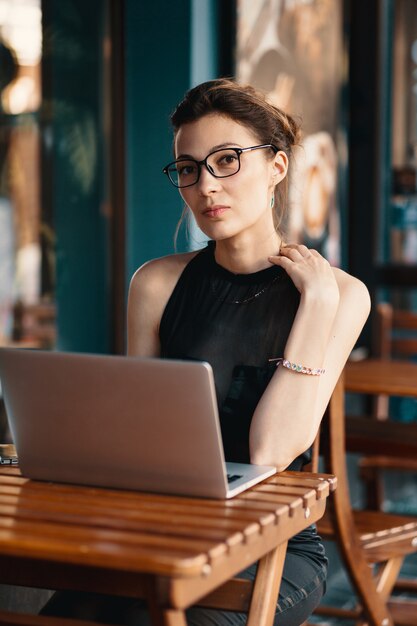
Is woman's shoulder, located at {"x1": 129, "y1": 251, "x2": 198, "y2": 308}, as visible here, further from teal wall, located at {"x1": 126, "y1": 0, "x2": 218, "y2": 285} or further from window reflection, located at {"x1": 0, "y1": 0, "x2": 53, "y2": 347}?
teal wall, located at {"x1": 126, "y1": 0, "x2": 218, "y2": 285}

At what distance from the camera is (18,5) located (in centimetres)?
345

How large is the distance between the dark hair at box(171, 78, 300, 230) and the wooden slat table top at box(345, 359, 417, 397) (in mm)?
1438

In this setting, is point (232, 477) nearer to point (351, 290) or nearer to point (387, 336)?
point (351, 290)

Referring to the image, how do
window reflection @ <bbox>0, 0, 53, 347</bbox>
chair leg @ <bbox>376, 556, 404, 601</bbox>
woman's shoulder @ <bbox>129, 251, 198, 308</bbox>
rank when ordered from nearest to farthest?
1. woman's shoulder @ <bbox>129, 251, 198, 308</bbox>
2. chair leg @ <bbox>376, 556, 404, 601</bbox>
3. window reflection @ <bbox>0, 0, 53, 347</bbox>

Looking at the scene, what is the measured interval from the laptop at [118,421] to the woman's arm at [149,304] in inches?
25.0

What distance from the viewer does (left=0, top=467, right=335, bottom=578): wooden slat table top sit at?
1332 mm

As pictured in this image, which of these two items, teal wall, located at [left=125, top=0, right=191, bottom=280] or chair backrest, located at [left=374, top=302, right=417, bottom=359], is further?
chair backrest, located at [left=374, top=302, right=417, bottom=359]

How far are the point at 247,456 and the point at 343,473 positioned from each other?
0.58 metres

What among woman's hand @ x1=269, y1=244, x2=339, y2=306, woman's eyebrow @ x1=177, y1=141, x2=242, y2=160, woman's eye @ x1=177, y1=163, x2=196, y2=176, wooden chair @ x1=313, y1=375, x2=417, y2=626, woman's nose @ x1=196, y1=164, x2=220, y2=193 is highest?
woman's eyebrow @ x1=177, y1=141, x2=242, y2=160

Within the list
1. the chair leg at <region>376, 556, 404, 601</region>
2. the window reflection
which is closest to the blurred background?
the window reflection

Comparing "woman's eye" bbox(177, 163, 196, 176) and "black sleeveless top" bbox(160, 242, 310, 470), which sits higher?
"woman's eye" bbox(177, 163, 196, 176)

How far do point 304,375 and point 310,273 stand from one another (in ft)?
0.73

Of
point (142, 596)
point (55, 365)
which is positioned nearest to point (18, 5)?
point (55, 365)

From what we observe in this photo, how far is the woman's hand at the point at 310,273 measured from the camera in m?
2.01
